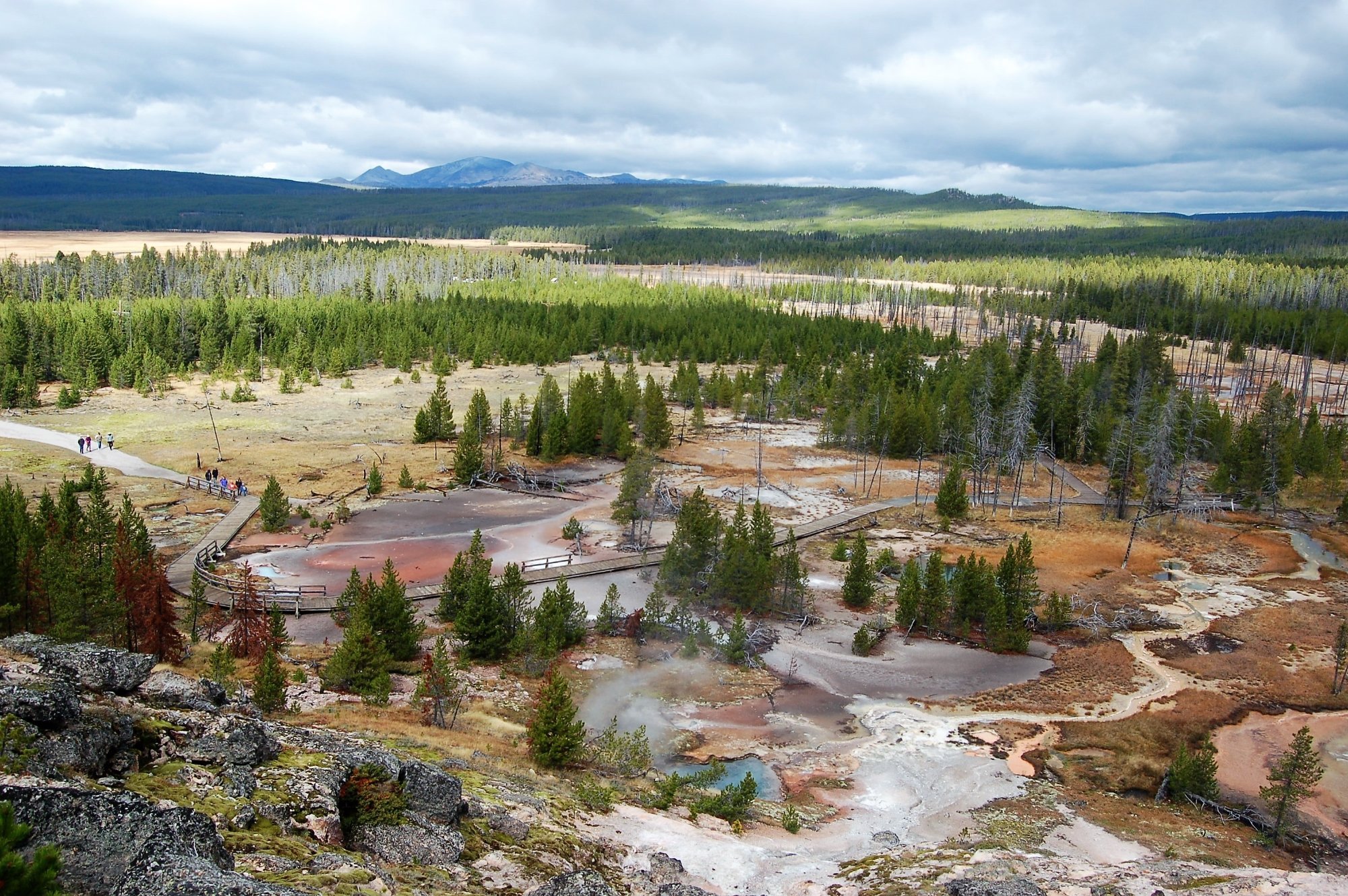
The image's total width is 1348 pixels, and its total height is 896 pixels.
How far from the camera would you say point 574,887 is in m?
18.3

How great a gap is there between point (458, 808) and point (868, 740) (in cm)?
2016

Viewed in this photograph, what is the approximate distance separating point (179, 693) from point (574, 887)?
12.1 m

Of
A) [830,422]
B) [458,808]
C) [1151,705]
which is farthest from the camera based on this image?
[830,422]

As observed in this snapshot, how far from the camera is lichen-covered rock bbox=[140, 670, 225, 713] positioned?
2325cm

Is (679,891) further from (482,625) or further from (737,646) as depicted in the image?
(737,646)

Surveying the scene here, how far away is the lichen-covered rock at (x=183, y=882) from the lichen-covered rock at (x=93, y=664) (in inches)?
368

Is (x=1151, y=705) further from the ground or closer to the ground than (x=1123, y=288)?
closer to the ground

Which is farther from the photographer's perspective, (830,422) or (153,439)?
(830,422)

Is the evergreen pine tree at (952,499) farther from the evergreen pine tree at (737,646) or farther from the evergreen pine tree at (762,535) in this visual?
the evergreen pine tree at (737,646)

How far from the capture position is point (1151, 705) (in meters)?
42.7

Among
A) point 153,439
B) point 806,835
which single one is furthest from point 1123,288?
point 806,835

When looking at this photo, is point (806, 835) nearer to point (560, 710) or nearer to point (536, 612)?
point (560, 710)

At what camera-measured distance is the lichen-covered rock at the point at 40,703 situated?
60.0ft

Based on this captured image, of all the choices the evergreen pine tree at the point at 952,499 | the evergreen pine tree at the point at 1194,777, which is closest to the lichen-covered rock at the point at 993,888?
the evergreen pine tree at the point at 1194,777
